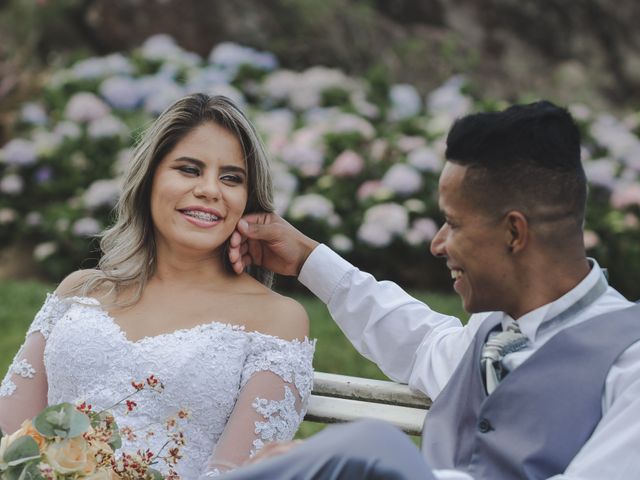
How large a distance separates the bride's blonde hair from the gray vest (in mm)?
1287

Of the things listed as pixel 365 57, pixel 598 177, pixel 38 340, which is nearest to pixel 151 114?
pixel 365 57

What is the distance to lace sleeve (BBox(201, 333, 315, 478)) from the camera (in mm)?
3168

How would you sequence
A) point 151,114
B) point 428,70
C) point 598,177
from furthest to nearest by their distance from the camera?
1. point 428,70
2. point 151,114
3. point 598,177

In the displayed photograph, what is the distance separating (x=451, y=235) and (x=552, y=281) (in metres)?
0.29

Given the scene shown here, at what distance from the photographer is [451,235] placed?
2.65m

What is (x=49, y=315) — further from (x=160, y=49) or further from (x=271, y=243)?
(x=160, y=49)

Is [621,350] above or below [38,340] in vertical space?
above

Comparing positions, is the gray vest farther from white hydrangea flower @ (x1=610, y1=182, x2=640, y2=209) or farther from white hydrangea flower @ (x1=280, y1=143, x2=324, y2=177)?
white hydrangea flower @ (x1=280, y1=143, x2=324, y2=177)

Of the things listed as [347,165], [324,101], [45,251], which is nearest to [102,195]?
[45,251]

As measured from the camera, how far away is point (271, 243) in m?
3.48

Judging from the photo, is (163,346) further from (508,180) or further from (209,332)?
(508,180)

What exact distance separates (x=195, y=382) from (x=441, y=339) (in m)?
0.81

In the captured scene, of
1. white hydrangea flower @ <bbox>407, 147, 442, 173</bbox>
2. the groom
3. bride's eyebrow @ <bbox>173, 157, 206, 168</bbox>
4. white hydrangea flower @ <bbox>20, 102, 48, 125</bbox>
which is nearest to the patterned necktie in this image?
the groom

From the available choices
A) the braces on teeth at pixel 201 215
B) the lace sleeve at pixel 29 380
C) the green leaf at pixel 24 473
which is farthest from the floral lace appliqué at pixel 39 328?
the green leaf at pixel 24 473
